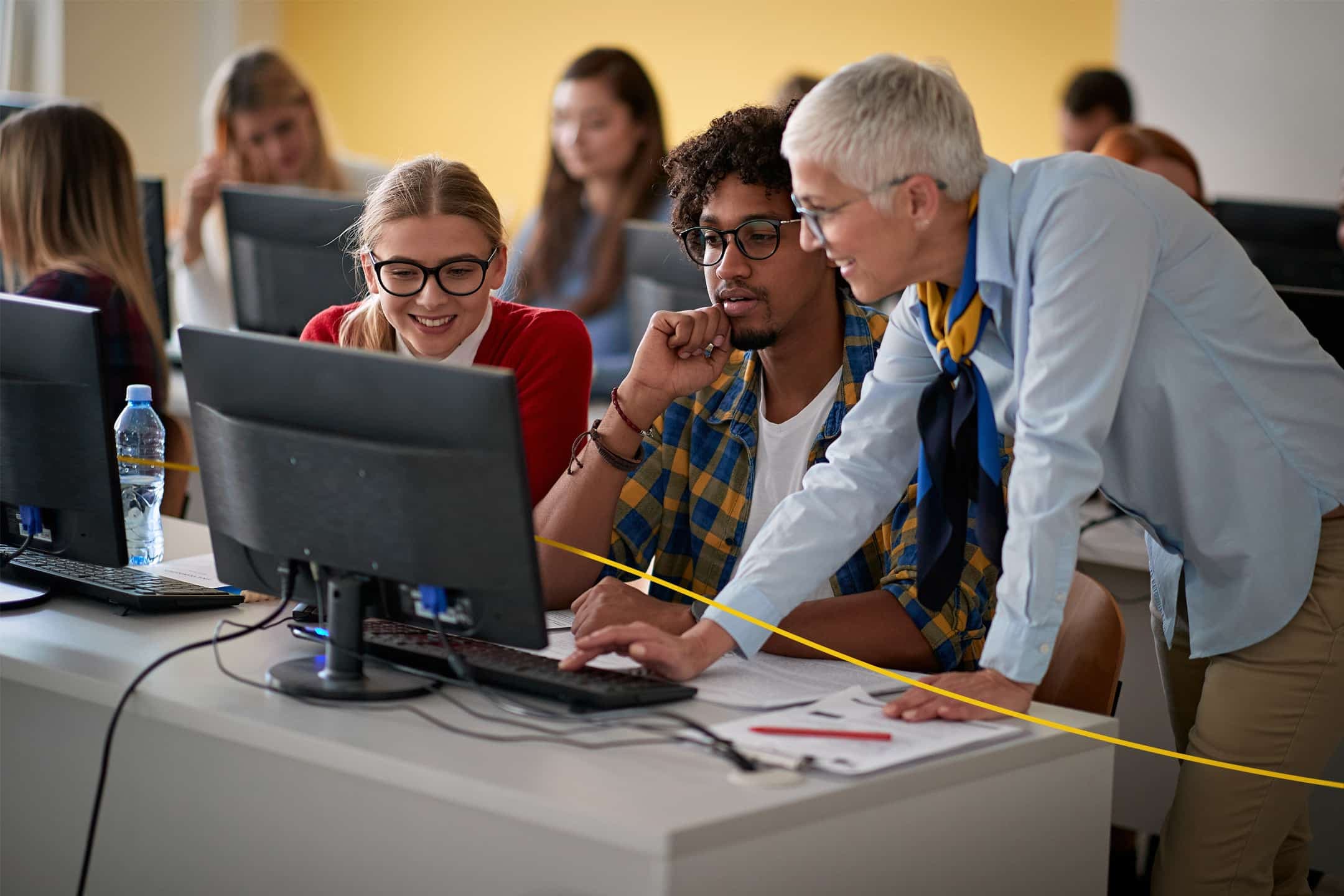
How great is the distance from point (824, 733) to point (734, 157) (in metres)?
0.82

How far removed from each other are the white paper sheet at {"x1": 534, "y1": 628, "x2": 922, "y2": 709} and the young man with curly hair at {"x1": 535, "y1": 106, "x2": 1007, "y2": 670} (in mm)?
173

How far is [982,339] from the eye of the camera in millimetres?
1562

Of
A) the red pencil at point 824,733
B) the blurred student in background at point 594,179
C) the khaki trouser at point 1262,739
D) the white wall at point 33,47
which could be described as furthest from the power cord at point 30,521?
the white wall at point 33,47

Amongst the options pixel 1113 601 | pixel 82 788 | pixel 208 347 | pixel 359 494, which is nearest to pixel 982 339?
pixel 1113 601

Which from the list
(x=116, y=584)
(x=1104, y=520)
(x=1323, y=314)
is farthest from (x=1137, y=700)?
(x=116, y=584)

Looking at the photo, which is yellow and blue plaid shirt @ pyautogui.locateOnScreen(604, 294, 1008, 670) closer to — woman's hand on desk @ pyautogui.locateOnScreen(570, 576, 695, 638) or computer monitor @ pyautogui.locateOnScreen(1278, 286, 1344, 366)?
woman's hand on desk @ pyautogui.locateOnScreen(570, 576, 695, 638)

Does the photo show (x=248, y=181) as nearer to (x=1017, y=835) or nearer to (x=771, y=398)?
(x=771, y=398)

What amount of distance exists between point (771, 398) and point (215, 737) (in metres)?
0.83

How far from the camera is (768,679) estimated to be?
159 cm

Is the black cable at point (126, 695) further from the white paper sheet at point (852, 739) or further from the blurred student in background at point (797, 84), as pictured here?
the blurred student in background at point (797, 84)

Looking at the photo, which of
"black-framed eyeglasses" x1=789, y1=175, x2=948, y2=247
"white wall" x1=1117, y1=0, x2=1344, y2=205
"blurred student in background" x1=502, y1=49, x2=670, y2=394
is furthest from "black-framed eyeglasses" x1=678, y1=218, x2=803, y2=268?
"white wall" x1=1117, y1=0, x2=1344, y2=205

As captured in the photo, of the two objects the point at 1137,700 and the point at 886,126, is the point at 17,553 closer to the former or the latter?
the point at 886,126

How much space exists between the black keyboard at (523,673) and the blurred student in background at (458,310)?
44 cm

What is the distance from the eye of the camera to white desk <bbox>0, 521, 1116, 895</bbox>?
1.20m
